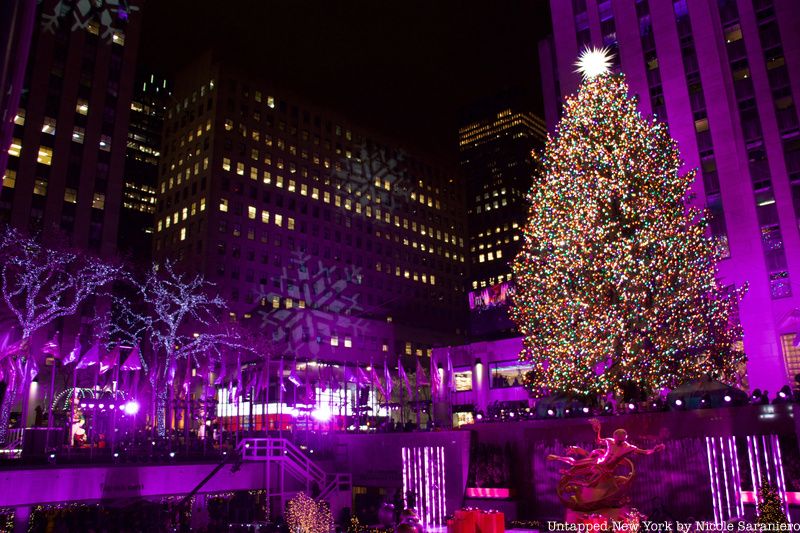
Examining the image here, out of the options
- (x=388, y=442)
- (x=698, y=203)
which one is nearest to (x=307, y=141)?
(x=698, y=203)

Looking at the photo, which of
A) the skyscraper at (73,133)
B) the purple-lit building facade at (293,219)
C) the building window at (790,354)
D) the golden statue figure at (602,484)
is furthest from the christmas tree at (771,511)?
the purple-lit building facade at (293,219)

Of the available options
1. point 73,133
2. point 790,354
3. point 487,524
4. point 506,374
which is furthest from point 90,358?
point 73,133

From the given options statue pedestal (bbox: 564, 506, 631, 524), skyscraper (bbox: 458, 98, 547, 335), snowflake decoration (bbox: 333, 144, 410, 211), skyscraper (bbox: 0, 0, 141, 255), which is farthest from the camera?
skyscraper (bbox: 458, 98, 547, 335)

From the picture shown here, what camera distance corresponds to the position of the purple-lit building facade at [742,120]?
41.2m

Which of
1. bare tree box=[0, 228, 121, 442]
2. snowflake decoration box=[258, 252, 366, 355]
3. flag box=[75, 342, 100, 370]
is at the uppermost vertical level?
snowflake decoration box=[258, 252, 366, 355]

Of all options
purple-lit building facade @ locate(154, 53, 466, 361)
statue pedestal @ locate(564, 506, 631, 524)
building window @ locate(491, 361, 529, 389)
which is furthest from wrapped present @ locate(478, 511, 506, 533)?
purple-lit building facade @ locate(154, 53, 466, 361)

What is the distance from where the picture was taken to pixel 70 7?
6556 cm

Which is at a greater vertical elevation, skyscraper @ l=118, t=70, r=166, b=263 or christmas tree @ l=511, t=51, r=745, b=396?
skyscraper @ l=118, t=70, r=166, b=263

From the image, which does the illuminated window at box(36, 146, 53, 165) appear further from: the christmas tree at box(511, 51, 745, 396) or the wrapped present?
the wrapped present

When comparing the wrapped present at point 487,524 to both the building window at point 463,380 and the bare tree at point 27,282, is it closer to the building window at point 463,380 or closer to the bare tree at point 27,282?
the bare tree at point 27,282

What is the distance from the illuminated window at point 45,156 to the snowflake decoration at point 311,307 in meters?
32.3

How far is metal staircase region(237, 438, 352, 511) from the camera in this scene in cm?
3002

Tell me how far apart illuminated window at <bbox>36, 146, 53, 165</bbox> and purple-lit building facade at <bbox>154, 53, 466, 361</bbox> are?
70.9ft

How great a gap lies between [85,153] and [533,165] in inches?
4493
